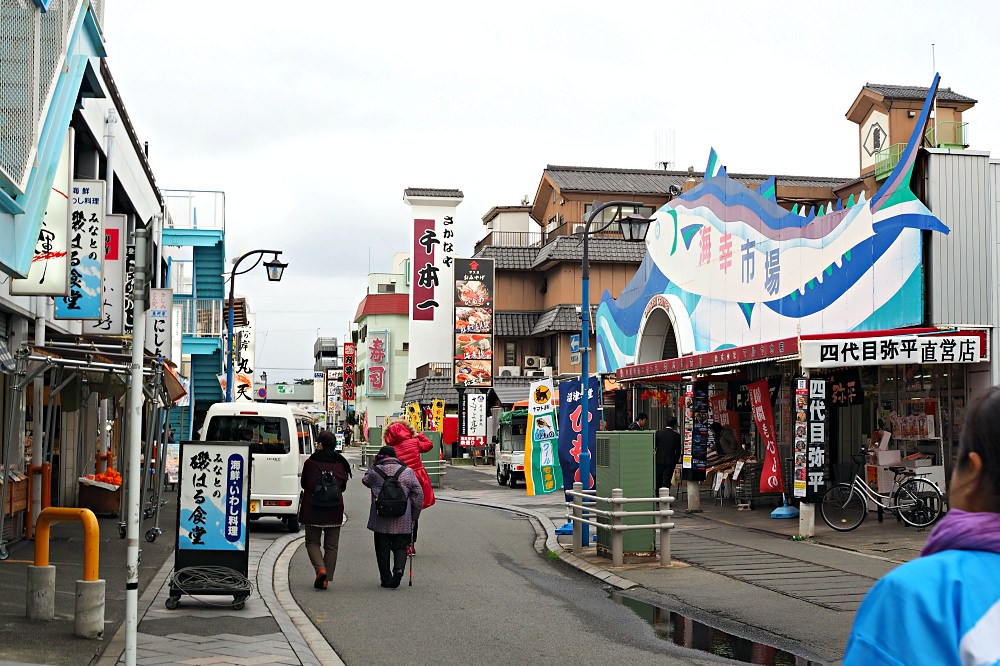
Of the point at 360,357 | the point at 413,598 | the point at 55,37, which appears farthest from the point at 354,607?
the point at 360,357

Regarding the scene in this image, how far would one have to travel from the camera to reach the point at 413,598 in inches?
493

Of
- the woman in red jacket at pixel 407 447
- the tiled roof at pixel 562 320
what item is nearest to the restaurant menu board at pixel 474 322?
the tiled roof at pixel 562 320

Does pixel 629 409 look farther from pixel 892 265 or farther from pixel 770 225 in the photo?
pixel 892 265

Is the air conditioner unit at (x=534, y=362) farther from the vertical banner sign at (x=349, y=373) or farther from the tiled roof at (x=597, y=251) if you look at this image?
the vertical banner sign at (x=349, y=373)

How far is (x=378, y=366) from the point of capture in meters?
87.3

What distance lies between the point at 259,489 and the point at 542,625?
1002 cm

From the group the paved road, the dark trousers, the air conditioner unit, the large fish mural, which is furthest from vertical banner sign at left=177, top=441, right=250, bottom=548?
the air conditioner unit

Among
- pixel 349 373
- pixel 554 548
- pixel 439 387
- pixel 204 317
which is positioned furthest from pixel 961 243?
pixel 349 373

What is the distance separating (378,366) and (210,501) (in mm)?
76207

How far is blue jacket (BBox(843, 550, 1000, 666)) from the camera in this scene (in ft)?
6.69

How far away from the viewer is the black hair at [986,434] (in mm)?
2213

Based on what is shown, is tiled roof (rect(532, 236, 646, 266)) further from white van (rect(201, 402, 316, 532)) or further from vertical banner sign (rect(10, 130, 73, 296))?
vertical banner sign (rect(10, 130, 73, 296))

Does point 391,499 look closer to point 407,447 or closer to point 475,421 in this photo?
point 407,447

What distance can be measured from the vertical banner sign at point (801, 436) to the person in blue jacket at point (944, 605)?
15764mm
